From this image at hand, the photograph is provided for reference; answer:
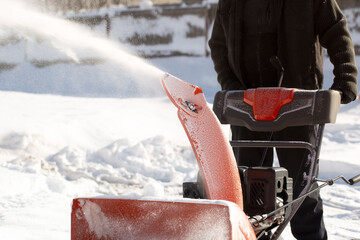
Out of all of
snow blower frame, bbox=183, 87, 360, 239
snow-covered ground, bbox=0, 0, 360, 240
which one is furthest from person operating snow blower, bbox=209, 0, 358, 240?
snow-covered ground, bbox=0, 0, 360, 240

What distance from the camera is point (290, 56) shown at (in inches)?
105

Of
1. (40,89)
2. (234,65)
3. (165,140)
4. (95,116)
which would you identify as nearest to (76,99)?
(40,89)

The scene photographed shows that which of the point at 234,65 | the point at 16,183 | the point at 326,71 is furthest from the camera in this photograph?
the point at 326,71

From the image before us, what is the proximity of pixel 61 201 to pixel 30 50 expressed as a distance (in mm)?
11507

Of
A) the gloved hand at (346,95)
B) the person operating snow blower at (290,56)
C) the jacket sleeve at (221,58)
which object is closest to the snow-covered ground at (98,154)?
the jacket sleeve at (221,58)

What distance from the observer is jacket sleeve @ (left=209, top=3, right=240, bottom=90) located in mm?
2855

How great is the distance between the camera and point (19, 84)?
43.2ft

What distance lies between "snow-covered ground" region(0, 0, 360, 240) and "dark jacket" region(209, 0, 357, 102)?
0.57 m

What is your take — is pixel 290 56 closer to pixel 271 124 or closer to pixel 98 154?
pixel 271 124

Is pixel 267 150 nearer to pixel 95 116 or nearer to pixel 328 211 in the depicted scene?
pixel 328 211

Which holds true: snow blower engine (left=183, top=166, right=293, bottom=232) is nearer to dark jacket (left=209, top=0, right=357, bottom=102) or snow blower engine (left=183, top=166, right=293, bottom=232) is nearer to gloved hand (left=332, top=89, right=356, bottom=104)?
gloved hand (left=332, top=89, right=356, bottom=104)

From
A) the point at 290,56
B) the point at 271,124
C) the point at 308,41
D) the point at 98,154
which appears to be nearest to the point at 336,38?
the point at 308,41

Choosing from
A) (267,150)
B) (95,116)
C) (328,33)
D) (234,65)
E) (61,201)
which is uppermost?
(328,33)

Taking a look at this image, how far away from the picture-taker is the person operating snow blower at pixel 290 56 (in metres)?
2.52
